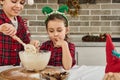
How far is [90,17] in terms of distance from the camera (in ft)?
11.4

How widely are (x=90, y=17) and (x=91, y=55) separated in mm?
634

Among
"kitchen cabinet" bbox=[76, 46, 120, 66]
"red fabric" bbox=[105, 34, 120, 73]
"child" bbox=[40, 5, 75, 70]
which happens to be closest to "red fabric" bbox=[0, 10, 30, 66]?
"child" bbox=[40, 5, 75, 70]

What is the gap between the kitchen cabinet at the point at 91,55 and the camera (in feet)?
9.76

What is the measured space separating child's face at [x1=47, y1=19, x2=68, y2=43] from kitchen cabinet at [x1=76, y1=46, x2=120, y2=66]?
1.03 metres

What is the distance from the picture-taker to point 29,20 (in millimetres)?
3523

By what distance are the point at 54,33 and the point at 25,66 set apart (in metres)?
0.49

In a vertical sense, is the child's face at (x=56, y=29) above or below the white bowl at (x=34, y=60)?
above

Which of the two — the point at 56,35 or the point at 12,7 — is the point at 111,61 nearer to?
the point at 56,35

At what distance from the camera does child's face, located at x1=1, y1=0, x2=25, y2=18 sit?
197cm

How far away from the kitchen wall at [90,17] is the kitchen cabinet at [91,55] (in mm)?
458

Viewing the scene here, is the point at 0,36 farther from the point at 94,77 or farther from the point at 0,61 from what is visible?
the point at 94,77

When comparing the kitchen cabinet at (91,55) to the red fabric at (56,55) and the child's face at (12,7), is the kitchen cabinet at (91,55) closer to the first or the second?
the red fabric at (56,55)

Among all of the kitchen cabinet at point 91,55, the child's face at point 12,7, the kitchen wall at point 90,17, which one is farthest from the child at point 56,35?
the kitchen wall at point 90,17

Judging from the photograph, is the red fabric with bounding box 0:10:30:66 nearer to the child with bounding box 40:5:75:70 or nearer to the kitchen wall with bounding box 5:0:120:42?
the child with bounding box 40:5:75:70
